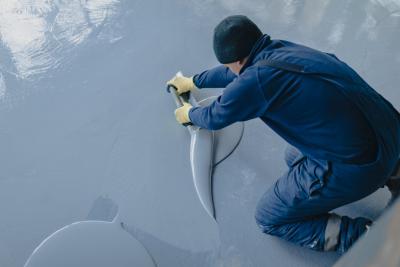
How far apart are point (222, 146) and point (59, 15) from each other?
53.4 inches

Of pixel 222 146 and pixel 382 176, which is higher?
pixel 382 176

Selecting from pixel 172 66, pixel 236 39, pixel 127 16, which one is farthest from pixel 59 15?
pixel 236 39

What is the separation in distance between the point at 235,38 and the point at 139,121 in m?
0.91

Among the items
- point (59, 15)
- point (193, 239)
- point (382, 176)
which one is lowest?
point (193, 239)

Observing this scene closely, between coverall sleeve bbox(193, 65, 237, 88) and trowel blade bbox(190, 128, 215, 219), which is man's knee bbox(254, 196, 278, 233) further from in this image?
coverall sleeve bbox(193, 65, 237, 88)

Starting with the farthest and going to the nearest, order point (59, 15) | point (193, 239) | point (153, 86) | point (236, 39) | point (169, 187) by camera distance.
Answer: point (59, 15)
point (153, 86)
point (169, 187)
point (193, 239)
point (236, 39)

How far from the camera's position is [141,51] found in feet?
7.91

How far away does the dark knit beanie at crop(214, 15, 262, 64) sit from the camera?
1.37m

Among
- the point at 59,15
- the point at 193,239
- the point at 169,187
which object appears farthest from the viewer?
the point at 59,15

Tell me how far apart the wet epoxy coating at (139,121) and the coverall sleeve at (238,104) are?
493 millimetres

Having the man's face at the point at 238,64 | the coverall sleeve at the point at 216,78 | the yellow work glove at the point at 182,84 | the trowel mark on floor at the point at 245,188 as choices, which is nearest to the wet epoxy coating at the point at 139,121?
the trowel mark on floor at the point at 245,188

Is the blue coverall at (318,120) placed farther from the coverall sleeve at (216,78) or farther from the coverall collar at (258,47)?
the coverall sleeve at (216,78)

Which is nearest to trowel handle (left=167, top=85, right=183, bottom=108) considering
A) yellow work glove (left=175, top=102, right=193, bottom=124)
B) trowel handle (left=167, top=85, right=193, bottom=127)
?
trowel handle (left=167, top=85, right=193, bottom=127)

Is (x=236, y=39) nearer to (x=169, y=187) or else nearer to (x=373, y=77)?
(x=169, y=187)
